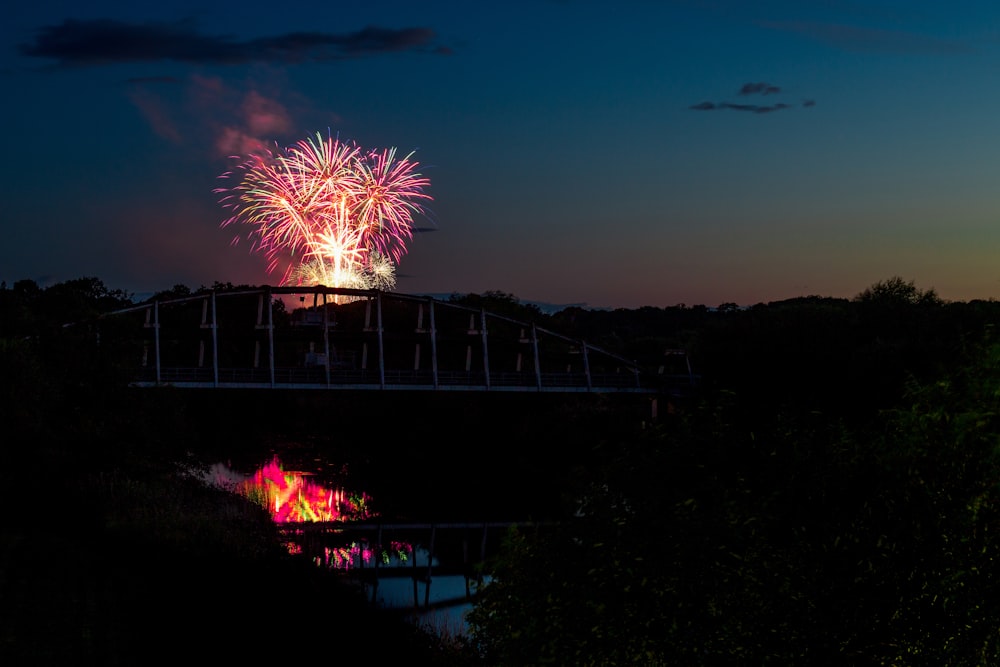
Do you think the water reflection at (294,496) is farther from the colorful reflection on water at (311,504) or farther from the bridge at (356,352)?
the bridge at (356,352)

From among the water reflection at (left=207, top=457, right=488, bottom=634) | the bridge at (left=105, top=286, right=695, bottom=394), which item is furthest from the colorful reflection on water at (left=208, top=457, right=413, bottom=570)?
the bridge at (left=105, top=286, right=695, bottom=394)

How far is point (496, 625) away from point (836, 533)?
5713 mm

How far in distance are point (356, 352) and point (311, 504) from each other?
59.0 metres

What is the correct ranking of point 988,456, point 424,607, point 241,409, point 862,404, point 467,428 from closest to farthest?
point 988,456
point 424,607
point 862,404
point 467,428
point 241,409

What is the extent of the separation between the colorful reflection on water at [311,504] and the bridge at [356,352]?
775 cm

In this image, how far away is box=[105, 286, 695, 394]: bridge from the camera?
86188mm

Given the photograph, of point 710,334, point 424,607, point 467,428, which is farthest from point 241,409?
point 424,607

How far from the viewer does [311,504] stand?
2286 inches

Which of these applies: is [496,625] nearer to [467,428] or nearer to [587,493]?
[587,493]

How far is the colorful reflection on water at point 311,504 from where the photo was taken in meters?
44.8

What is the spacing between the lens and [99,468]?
158ft

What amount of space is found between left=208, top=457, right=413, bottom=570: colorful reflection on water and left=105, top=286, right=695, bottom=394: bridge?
25.4 ft

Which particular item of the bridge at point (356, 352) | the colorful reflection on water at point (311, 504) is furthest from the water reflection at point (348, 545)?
the bridge at point (356, 352)

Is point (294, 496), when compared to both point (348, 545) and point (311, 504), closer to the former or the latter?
point (311, 504)
